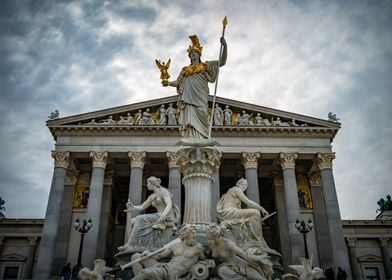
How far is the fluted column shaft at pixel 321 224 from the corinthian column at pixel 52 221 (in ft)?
79.5

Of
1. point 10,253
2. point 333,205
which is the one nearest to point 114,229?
point 10,253

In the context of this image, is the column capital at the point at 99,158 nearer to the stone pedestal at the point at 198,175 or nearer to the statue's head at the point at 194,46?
the statue's head at the point at 194,46

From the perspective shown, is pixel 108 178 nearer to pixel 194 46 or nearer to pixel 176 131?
pixel 176 131

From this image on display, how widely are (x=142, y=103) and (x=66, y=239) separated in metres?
15.3

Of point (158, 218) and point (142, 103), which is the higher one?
point (142, 103)

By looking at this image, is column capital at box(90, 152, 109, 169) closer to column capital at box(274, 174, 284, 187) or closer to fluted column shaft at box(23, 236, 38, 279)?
fluted column shaft at box(23, 236, 38, 279)

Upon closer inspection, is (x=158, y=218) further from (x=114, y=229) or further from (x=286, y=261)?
(x=114, y=229)

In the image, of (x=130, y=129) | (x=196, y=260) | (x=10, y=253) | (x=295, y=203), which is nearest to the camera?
(x=196, y=260)

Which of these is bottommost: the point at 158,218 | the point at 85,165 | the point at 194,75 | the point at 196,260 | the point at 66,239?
the point at 196,260

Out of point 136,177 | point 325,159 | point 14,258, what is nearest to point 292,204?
point 325,159

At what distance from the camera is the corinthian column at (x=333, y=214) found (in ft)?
110

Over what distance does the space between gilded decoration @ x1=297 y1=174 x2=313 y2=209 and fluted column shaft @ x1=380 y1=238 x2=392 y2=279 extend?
1100 cm

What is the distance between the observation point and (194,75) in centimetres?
1177

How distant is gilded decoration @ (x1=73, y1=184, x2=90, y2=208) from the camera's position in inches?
1651
